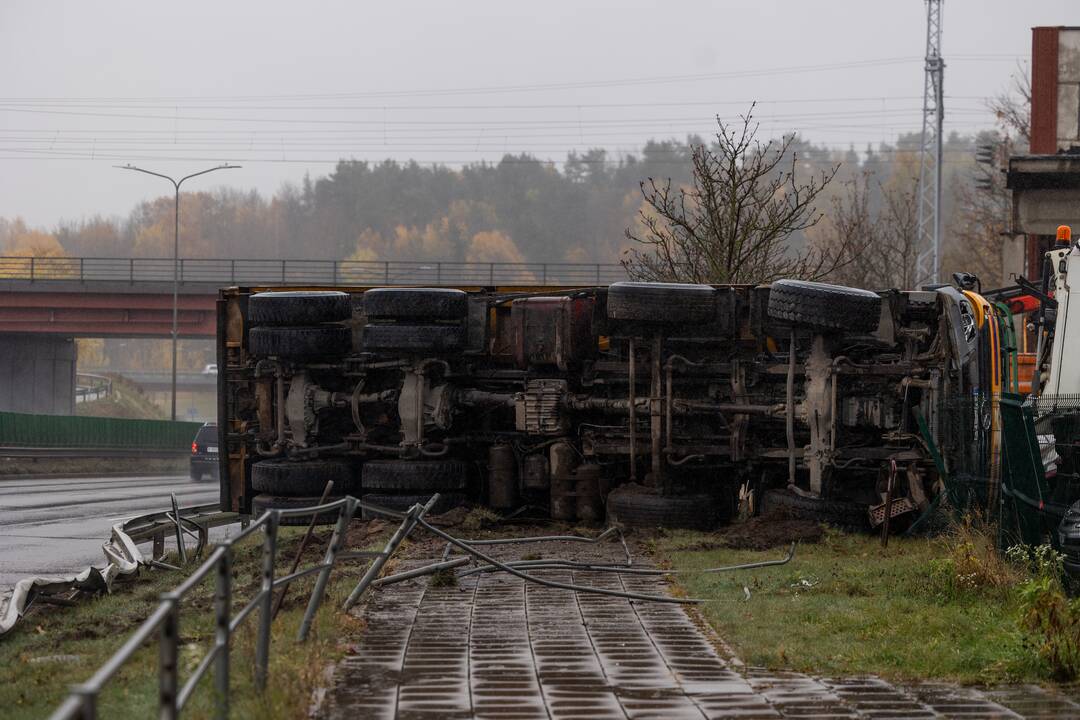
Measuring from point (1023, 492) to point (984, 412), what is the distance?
2302 millimetres

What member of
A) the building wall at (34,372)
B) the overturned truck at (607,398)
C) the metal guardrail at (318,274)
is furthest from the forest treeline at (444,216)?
the overturned truck at (607,398)

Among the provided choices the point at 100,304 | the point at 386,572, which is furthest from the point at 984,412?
the point at 100,304

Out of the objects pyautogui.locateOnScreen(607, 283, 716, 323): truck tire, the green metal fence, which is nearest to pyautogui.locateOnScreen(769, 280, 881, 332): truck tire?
pyautogui.locateOnScreen(607, 283, 716, 323): truck tire

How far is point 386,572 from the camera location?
35.7ft

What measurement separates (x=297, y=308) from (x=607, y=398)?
330 centimetres

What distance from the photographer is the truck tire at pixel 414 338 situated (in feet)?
48.1

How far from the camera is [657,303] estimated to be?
14.1 m

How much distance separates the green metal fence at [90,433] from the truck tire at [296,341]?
105 feet

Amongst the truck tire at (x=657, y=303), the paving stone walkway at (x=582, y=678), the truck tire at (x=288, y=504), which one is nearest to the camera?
the paving stone walkway at (x=582, y=678)

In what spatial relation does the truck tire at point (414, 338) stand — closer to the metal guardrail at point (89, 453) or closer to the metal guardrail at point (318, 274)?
the metal guardrail at point (318, 274)

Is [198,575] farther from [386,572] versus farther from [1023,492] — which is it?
[1023,492]

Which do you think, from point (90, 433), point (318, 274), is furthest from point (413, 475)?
point (318, 274)

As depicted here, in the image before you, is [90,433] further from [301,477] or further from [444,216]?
[444,216]

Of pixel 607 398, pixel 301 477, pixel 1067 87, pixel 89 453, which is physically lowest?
pixel 89 453
